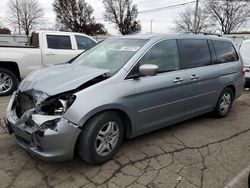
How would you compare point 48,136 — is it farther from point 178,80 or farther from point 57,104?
point 178,80

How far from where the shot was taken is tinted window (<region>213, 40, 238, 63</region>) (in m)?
4.87

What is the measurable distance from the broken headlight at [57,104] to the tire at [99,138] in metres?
0.33

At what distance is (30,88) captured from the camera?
3.19 metres

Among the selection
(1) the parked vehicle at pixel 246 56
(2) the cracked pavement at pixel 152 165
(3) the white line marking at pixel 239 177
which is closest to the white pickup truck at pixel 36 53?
(2) the cracked pavement at pixel 152 165

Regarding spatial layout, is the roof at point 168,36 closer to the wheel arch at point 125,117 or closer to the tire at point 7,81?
the wheel arch at point 125,117

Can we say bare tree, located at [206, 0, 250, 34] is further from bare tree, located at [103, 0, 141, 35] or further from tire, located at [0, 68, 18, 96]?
tire, located at [0, 68, 18, 96]

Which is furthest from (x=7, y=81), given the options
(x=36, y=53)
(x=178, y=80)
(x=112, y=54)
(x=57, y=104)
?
(x=178, y=80)

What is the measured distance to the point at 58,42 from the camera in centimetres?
757

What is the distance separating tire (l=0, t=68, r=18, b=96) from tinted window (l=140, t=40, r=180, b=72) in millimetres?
4547

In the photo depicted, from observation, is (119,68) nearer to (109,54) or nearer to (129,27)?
(109,54)

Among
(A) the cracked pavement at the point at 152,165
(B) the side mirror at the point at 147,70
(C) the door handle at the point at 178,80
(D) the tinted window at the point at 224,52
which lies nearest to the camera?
(A) the cracked pavement at the point at 152,165

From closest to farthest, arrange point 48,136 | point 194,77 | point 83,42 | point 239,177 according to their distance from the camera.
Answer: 1. point 48,136
2. point 239,177
3. point 194,77
4. point 83,42

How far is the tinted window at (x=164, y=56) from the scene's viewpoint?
3652 mm

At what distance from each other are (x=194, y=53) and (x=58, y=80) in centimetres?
243
